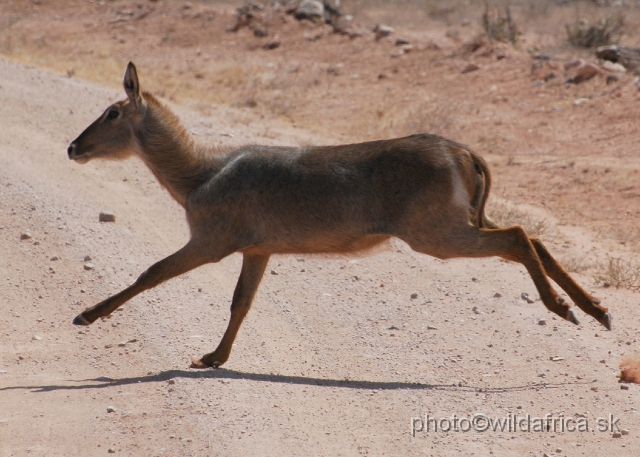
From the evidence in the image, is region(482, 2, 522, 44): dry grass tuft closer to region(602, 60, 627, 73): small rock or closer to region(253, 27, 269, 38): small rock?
region(602, 60, 627, 73): small rock

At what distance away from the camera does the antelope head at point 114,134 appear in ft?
24.5

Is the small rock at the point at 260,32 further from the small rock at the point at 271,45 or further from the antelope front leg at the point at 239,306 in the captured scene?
the antelope front leg at the point at 239,306

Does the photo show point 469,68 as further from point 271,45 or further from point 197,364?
point 197,364

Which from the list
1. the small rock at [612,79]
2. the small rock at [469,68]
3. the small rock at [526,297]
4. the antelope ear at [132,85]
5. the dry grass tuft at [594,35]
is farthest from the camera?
the dry grass tuft at [594,35]

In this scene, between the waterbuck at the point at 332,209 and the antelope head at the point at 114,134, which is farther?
the antelope head at the point at 114,134

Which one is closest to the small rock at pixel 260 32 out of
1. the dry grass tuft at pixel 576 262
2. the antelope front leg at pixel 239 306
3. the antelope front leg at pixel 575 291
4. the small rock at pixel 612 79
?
the small rock at pixel 612 79

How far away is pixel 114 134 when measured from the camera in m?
7.54

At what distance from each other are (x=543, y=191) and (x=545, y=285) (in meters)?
6.78

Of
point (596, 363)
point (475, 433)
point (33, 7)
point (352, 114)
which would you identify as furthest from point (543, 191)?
point (33, 7)

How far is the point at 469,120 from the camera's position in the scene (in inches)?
652

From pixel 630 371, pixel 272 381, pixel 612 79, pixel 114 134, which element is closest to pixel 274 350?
pixel 272 381

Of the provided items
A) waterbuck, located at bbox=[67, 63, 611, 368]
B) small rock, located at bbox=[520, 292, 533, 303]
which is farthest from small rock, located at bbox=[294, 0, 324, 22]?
waterbuck, located at bbox=[67, 63, 611, 368]

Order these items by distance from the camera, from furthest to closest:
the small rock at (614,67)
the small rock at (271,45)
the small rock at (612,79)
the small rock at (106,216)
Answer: the small rock at (271,45)
the small rock at (614,67)
the small rock at (612,79)
the small rock at (106,216)

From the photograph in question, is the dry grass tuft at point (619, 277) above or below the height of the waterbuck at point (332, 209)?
below
